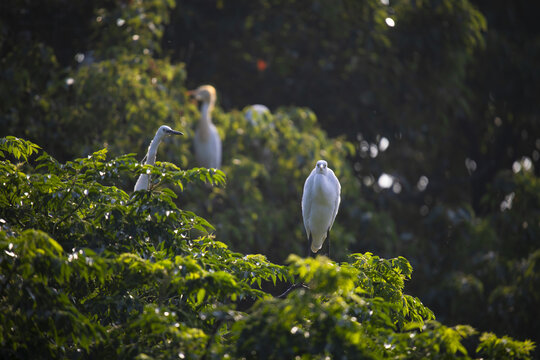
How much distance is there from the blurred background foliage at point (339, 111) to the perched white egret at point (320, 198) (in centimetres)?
130

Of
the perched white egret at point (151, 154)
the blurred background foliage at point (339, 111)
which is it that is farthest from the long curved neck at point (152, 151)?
the blurred background foliage at point (339, 111)

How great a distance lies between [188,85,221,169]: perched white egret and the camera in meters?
7.02

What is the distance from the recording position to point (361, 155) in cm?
817

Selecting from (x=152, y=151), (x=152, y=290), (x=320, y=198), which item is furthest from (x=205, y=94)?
(x=152, y=290)

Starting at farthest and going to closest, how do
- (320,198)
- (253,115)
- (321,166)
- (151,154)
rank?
(253,115), (320,198), (151,154), (321,166)

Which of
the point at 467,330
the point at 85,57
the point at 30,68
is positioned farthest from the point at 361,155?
the point at 467,330

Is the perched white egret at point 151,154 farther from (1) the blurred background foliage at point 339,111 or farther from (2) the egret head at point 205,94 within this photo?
(2) the egret head at point 205,94

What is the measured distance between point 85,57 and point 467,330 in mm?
5467

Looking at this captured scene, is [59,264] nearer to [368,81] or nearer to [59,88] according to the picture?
[59,88]

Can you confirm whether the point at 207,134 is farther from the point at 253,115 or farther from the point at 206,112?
the point at 253,115

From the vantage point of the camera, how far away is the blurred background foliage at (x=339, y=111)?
568 centimetres

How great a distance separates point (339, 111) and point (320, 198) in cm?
389

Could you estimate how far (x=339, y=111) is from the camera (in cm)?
808

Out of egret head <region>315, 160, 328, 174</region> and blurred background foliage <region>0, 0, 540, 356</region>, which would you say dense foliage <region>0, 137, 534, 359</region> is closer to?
egret head <region>315, 160, 328, 174</region>
